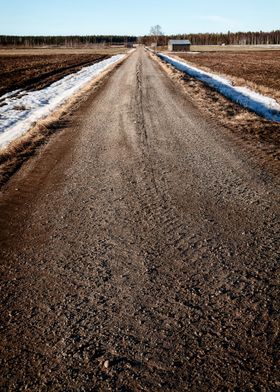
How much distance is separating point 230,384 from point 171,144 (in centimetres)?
659

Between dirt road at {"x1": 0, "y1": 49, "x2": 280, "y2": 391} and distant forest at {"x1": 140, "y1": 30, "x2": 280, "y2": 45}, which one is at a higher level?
distant forest at {"x1": 140, "y1": 30, "x2": 280, "y2": 45}

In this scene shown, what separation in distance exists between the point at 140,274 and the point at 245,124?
26.9 feet

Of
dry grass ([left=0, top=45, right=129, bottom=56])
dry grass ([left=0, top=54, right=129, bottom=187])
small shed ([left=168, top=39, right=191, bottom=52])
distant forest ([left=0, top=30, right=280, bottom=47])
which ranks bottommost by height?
dry grass ([left=0, top=54, right=129, bottom=187])

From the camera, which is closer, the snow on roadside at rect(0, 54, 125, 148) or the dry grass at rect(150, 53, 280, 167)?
the dry grass at rect(150, 53, 280, 167)

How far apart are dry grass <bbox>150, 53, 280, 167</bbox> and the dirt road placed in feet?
2.43

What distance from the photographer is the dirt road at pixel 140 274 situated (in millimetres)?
2680

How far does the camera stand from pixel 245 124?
10695 millimetres

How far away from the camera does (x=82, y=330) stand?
3059 millimetres

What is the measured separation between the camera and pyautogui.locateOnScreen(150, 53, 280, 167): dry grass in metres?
8.12

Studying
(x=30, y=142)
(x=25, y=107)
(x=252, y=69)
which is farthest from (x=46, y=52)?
(x=30, y=142)

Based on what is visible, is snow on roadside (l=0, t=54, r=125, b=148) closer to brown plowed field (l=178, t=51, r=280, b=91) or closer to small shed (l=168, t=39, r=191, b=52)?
brown plowed field (l=178, t=51, r=280, b=91)

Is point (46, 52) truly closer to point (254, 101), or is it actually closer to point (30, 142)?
point (254, 101)

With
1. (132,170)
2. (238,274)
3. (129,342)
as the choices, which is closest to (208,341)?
(129,342)

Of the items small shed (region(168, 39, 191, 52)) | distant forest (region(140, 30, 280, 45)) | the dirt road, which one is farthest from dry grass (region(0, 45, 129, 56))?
distant forest (region(140, 30, 280, 45))
